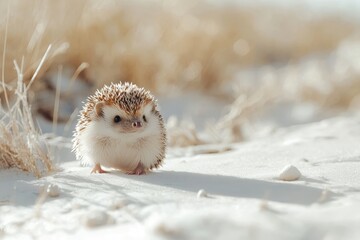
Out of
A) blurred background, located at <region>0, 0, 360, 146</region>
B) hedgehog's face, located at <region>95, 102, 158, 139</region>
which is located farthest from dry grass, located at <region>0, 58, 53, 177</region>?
blurred background, located at <region>0, 0, 360, 146</region>

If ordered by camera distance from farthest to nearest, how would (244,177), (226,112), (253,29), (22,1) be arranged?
(253,29), (226,112), (22,1), (244,177)

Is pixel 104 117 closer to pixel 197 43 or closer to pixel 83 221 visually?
pixel 83 221

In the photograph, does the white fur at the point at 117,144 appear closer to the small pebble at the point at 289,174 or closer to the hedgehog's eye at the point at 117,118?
the hedgehog's eye at the point at 117,118

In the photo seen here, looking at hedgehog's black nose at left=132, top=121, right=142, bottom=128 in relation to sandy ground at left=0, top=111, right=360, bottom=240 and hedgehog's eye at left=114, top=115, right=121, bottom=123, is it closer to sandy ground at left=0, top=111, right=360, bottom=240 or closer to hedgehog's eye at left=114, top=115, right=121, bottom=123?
hedgehog's eye at left=114, top=115, right=121, bottom=123

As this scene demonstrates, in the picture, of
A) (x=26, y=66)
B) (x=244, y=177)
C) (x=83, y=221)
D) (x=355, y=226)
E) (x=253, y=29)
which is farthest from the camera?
(x=253, y=29)

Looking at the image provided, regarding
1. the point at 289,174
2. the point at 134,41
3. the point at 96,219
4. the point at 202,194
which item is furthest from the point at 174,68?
the point at 96,219

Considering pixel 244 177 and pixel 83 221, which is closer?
pixel 83 221

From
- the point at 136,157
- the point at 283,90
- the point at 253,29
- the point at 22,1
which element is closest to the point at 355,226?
the point at 136,157

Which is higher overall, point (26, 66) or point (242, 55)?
point (242, 55)
